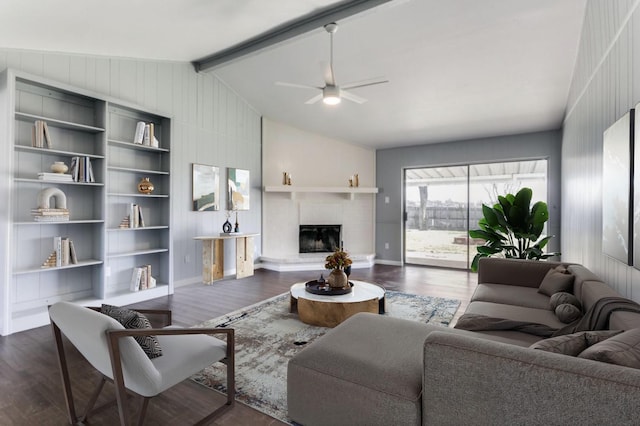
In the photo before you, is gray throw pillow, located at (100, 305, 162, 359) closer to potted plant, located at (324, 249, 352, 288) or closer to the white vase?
potted plant, located at (324, 249, 352, 288)

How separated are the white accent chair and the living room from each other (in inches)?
16.2

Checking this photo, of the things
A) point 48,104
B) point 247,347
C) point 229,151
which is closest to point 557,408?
point 247,347

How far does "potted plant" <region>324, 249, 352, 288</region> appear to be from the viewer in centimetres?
366

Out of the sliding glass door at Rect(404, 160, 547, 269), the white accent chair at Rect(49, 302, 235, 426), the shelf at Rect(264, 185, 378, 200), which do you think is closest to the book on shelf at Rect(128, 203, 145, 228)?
the shelf at Rect(264, 185, 378, 200)

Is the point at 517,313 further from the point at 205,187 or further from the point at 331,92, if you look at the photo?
the point at 205,187

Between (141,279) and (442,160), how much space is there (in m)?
5.94

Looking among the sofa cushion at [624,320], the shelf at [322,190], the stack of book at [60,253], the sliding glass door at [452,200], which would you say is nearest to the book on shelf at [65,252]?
the stack of book at [60,253]

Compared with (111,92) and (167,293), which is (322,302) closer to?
(167,293)

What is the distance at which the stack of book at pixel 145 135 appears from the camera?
14.5 ft

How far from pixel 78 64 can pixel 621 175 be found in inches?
215

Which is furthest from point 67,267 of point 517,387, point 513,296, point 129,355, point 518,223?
point 518,223

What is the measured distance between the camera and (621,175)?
6.91ft

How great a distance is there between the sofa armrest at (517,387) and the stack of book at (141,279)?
164 inches

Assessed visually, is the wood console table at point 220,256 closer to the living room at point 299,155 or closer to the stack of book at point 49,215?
the living room at point 299,155
